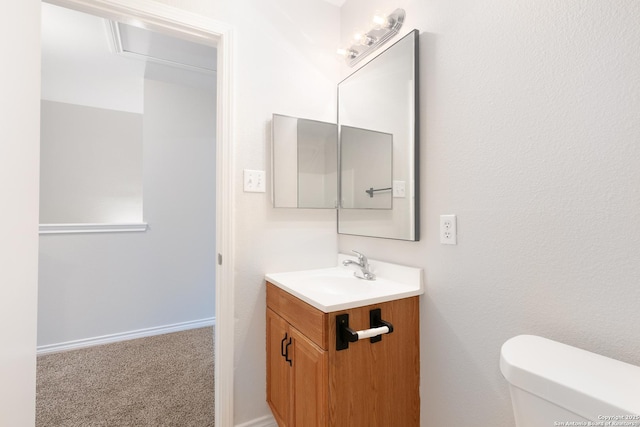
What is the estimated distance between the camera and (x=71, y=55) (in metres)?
2.38

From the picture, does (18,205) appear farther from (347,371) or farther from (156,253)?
(156,253)

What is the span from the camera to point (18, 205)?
0.63 meters

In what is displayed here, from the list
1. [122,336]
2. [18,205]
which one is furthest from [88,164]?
[18,205]

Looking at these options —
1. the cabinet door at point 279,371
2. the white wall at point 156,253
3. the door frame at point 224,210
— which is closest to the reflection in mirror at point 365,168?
the door frame at point 224,210

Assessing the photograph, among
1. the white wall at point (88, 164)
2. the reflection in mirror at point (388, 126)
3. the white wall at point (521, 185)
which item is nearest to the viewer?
the white wall at point (521, 185)

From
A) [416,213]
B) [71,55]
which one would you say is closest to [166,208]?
[71,55]

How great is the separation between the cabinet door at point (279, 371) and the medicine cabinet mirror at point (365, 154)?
0.65 m

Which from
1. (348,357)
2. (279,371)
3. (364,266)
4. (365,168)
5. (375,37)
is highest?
(375,37)

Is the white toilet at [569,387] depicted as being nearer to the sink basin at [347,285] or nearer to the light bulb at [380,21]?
the sink basin at [347,285]

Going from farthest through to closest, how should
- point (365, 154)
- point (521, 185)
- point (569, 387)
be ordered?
point (365, 154)
point (521, 185)
point (569, 387)

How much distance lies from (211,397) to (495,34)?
2342 millimetres

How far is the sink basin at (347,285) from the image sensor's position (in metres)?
1.12

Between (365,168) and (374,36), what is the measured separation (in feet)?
2.26

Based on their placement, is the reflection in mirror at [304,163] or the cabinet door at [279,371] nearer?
the cabinet door at [279,371]
